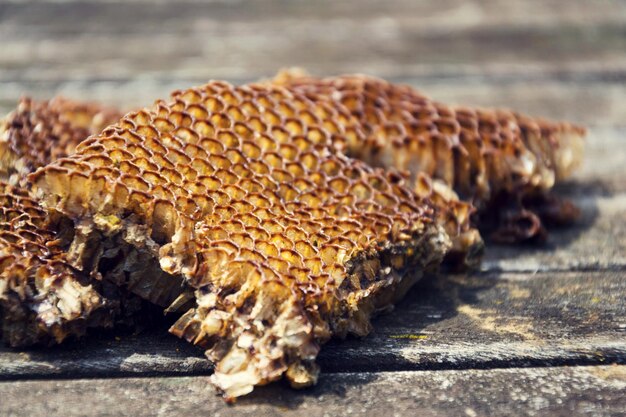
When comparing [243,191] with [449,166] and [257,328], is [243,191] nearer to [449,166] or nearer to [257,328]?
[257,328]

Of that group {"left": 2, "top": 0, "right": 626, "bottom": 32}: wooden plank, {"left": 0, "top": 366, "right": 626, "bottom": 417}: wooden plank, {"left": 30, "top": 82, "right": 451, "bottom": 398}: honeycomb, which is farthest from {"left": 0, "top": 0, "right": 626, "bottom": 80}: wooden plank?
{"left": 0, "top": 366, "right": 626, "bottom": 417}: wooden plank

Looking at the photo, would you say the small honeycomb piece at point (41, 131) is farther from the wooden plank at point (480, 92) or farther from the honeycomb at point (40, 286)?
the wooden plank at point (480, 92)

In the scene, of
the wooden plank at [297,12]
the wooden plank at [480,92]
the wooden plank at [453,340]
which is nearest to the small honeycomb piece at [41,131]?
the wooden plank at [453,340]

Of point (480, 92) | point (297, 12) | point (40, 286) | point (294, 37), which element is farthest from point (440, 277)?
point (297, 12)

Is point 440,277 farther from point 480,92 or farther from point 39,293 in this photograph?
point 480,92

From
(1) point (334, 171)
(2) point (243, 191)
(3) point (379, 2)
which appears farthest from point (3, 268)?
(3) point (379, 2)

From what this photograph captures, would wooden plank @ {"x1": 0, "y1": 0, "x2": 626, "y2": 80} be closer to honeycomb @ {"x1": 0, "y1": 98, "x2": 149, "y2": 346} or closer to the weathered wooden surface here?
the weathered wooden surface
